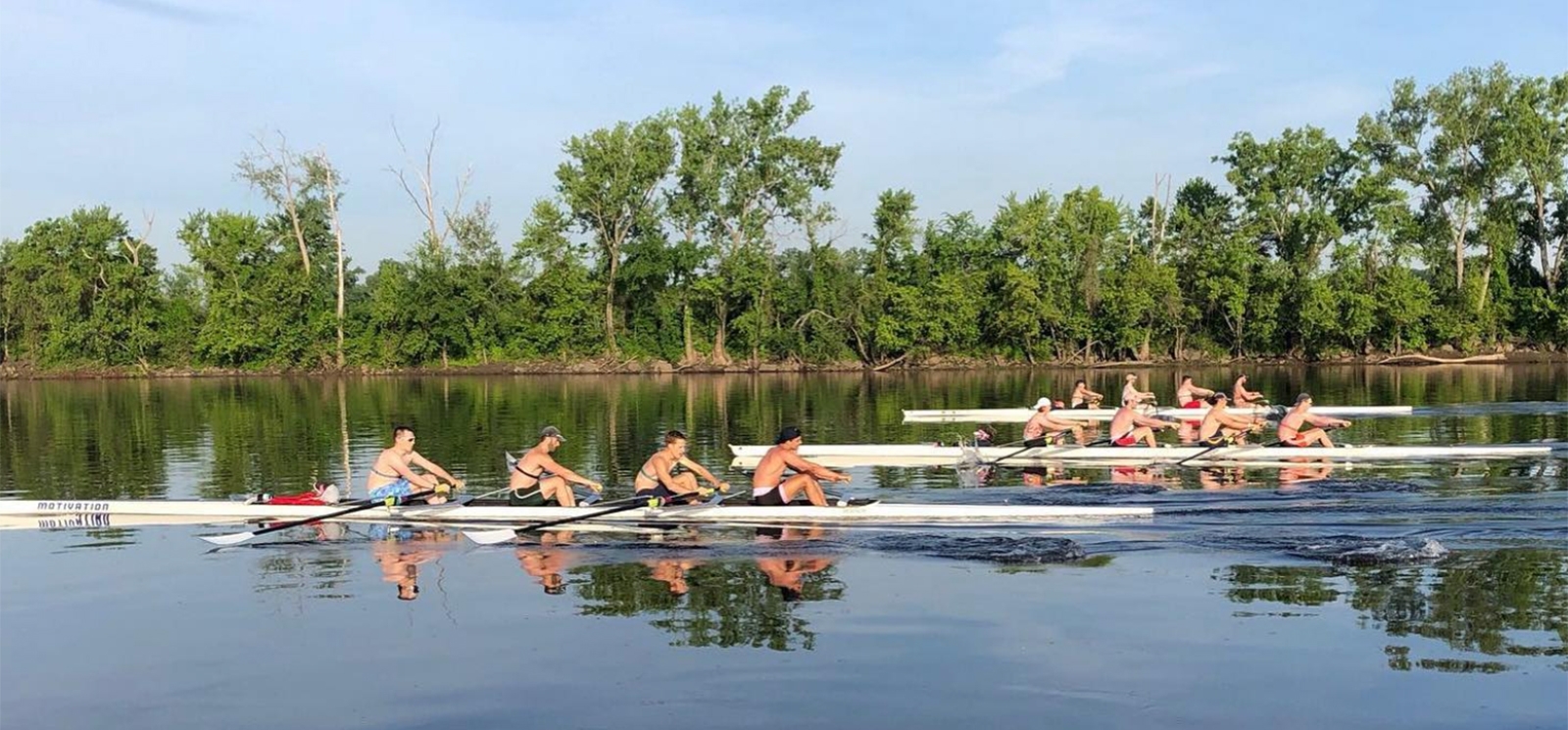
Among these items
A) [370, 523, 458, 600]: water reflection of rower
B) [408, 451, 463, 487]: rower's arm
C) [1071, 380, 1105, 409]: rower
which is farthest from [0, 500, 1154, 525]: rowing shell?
[1071, 380, 1105, 409]: rower

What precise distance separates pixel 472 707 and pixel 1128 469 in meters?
15.7

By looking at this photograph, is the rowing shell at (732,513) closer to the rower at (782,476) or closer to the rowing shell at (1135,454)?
the rower at (782,476)

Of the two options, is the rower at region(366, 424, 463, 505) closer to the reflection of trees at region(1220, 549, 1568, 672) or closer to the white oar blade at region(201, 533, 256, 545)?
the white oar blade at region(201, 533, 256, 545)

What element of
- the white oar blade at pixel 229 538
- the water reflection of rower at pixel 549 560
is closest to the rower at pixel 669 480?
the water reflection of rower at pixel 549 560

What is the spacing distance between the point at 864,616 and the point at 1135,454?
43.9 feet

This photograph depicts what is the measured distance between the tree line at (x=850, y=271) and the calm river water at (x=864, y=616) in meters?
49.7

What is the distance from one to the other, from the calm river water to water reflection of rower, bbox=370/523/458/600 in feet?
0.20

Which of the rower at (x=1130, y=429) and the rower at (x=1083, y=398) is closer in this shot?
the rower at (x=1130, y=429)

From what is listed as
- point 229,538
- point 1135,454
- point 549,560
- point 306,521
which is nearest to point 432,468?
point 306,521

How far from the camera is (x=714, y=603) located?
1206cm

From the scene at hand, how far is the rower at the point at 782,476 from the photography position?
16.5 m

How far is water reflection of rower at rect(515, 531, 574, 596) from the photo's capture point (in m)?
13.2

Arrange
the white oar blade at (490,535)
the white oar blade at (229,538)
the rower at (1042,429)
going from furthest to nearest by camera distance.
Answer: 1. the rower at (1042,429)
2. the white oar blade at (229,538)
3. the white oar blade at (490,535)

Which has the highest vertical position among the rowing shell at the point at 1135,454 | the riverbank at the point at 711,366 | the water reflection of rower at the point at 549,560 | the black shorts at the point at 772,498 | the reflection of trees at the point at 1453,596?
the riverbank at the point at 711,366
